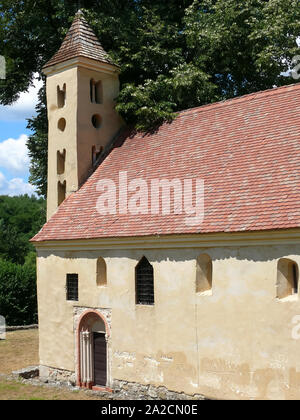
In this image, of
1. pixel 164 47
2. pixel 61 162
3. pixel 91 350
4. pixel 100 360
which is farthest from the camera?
pixel 164 47

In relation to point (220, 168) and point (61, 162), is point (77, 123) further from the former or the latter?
point (220, 168)

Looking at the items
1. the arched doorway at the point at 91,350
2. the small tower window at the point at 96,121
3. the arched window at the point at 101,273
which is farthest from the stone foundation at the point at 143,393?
the small tower window at the point at 96,121

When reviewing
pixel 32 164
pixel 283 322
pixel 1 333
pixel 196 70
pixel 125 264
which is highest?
pixel 196 70

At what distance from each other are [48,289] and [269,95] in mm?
11072

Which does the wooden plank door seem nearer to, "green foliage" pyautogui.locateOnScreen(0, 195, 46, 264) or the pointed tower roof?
the pointed tower roof

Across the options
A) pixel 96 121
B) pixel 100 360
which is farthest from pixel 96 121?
pixel 100 360

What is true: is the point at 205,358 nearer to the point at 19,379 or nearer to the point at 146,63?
the point at 19,379

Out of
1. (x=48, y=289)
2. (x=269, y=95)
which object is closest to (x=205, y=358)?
(x=48, y=289)

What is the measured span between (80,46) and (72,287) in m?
10.4

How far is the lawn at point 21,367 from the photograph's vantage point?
1691 cm

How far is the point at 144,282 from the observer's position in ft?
54.4

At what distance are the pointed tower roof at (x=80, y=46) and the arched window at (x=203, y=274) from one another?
36.4ft

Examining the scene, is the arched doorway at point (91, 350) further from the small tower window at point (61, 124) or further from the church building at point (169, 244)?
the small tower window at point (61, 124)

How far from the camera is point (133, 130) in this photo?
2200 cm
